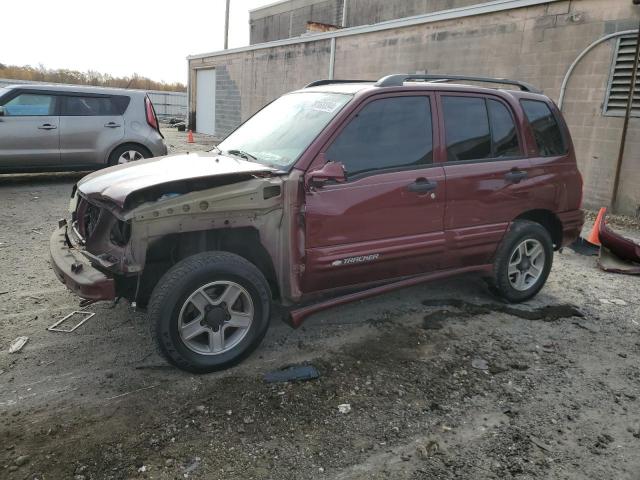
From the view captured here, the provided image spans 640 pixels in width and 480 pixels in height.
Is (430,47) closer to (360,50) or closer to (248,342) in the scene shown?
(360,50)

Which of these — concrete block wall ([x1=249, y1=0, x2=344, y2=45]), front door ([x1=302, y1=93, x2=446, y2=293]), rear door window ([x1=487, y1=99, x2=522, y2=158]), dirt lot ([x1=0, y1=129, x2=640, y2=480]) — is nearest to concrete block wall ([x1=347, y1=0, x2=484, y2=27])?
concrete block wall ([x1=249, y1=0, x2=344, y2=45])

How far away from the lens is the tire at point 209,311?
2994 millimetres

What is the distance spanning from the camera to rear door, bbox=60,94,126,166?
28.7 ft

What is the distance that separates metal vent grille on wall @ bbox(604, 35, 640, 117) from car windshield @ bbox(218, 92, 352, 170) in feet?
20.9

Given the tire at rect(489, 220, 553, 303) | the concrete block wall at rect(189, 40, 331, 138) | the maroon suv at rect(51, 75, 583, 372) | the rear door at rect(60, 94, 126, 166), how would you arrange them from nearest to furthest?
1. the maroon suv at rect(51, 75, 583, 372)
2. the tire at rect(489, 220, 553, 303)
3. the rear door at rect(60, 94, 126, 166)
4. the concrete block wall at rect(189, 40, 331, 138)

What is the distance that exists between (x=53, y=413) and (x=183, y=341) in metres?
0.79

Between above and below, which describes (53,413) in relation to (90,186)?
below

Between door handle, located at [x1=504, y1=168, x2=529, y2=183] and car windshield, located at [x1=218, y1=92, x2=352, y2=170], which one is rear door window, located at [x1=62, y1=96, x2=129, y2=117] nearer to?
car windshield, located at [x1=218, y1=92, x2=352, y2=170]

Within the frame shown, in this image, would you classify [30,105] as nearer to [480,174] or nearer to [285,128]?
[285,128]

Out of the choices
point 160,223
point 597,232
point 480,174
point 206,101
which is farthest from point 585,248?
point 206,101

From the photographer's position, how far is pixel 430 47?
11039 millimetres

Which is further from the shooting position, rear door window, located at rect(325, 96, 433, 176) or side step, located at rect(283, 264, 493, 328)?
rear door window, located at rect(325, 96, 433, 176)

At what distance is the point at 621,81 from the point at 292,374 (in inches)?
307

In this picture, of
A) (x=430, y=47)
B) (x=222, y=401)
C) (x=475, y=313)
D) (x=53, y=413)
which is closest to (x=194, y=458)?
(x=222, y=401)
